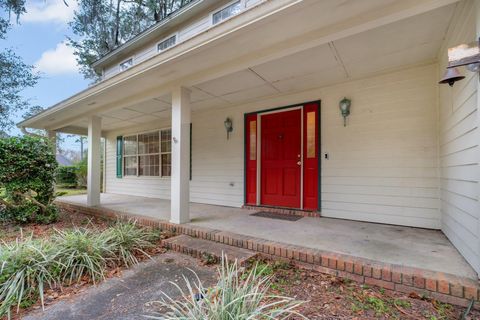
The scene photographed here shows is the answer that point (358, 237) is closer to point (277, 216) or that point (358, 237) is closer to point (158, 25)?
point (277, 216)

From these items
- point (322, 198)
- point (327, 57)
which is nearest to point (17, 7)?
point (327, 57)

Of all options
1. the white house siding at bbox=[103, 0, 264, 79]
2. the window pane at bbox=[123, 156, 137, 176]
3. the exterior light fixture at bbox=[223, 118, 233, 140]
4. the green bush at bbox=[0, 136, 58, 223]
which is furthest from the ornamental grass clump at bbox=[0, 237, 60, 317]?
the window pane at bbox=[123, 156, 137, 176]

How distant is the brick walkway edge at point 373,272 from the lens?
1.73 meters

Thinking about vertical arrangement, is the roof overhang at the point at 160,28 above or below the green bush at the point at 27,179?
above

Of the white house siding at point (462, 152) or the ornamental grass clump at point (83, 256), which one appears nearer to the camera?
the white house siding at point (462, 152)

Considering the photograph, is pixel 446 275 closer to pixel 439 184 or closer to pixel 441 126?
pixel 439 184

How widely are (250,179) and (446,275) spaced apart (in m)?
3.40

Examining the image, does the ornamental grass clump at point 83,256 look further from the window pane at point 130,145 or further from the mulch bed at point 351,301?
the window pane at point 130,145

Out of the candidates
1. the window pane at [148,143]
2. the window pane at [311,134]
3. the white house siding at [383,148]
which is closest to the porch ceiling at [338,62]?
the white house siding at [383,148]

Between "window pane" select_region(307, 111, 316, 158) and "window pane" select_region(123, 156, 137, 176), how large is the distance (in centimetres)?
552

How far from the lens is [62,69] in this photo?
21.5m

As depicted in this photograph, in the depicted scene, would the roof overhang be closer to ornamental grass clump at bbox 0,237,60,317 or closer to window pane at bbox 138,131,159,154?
window pane at bbox 138,131,159,154

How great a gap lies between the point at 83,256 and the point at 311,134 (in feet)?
12.0

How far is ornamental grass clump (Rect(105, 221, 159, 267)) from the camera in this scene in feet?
8.66
